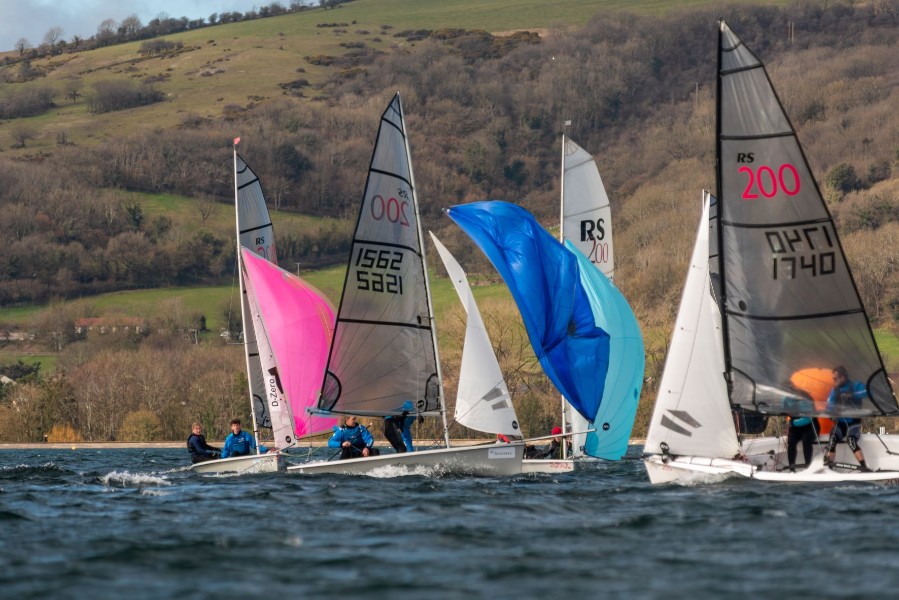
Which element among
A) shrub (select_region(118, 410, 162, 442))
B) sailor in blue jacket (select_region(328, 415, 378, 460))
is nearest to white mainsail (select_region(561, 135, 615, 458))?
sailor in blue jacket (select_region(328, 415, 378, 460))

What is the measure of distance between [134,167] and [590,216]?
15335 cm

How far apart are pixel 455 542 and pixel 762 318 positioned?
862cm

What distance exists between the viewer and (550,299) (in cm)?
3155

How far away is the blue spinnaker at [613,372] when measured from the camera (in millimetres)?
32281

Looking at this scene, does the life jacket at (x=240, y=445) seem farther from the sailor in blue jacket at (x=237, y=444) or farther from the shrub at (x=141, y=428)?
the shrub at (x=141, y=428)

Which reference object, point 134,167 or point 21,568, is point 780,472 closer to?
point 21,568

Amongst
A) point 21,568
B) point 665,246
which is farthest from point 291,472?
point 665,246

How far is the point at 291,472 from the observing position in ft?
104

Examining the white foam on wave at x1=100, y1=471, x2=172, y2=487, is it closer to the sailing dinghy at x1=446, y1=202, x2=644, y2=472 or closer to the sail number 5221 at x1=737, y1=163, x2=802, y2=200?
the sailing dinghy at x1=446, y1=202, x2=644, y2=472

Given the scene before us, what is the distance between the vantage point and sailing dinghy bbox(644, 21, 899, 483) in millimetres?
24828

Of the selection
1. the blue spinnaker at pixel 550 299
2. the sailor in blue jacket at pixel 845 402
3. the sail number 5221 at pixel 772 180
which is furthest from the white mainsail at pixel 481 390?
the sail number 5221 at pixel 772 180

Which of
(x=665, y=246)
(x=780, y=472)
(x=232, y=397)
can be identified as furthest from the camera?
(x=665, y=246)

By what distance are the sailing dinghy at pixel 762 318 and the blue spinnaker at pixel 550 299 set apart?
5616 mm

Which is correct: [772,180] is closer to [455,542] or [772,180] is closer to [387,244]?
[455,542]
